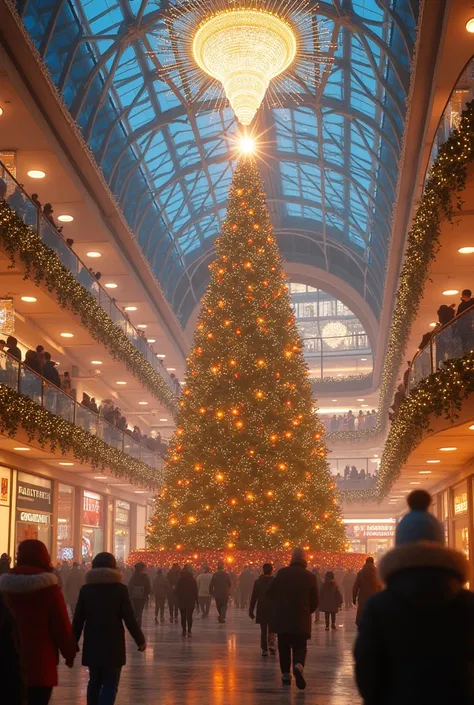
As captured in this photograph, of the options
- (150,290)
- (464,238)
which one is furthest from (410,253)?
(150,290)

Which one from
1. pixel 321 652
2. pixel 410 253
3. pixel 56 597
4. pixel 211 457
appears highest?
pixel 410 253

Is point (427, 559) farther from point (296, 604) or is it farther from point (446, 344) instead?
point (446, 344)

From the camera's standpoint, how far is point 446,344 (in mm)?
19234

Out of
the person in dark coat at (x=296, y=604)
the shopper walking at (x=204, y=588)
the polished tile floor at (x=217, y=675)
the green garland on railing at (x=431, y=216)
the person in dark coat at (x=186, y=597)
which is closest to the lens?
the polished tile floor at (x=217, y=675)

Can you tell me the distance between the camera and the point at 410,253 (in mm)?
21797

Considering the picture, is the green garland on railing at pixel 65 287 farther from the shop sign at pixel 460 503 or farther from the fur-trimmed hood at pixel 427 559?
the fur-trimmed hood at pixel 427 559

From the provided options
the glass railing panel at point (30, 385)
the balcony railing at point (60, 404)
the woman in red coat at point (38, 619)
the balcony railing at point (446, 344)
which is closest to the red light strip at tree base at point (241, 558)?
the balcony railing at point (60, 404)

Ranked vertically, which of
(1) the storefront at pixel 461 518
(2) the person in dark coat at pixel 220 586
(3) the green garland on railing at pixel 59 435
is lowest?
(2) the person in dark coat at pixel 220 586

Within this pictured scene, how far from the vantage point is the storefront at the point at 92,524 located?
39438 mm

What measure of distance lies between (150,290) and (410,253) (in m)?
24.6

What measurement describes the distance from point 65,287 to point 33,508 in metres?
7.70

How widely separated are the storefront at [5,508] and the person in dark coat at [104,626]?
64.1 feet

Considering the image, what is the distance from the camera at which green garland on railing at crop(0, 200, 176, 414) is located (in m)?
22.5

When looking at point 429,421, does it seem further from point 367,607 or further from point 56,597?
point 367,607
